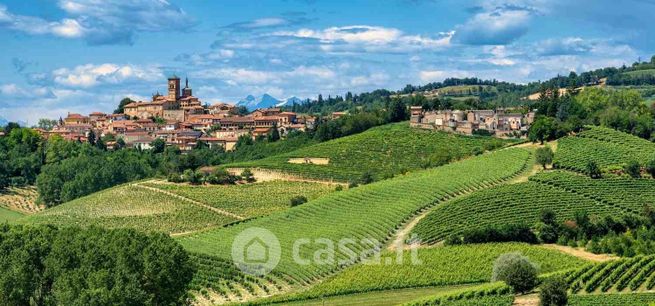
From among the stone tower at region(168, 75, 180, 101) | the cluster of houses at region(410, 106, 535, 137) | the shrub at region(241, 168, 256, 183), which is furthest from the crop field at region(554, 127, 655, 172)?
the stone tower at region(168, 75, 180, 101)

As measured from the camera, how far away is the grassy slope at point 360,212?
53219 millimetres

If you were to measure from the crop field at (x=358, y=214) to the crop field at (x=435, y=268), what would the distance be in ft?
7.19

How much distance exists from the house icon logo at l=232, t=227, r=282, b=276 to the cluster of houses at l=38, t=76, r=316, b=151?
53.8 m

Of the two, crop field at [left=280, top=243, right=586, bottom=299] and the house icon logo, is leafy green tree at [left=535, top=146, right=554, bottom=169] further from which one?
the house icon logo

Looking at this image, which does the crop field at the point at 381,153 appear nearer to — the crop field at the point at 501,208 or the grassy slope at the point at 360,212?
the grassy slope at the point at 360,212

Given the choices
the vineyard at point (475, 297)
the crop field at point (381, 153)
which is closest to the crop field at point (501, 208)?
the vineyard at point (475, 297)

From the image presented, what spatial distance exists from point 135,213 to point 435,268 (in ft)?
102

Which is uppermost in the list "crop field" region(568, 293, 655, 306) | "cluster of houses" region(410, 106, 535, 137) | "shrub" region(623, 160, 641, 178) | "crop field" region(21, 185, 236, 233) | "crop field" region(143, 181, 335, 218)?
"cluster of houses" region(410, 106, 535, 137)

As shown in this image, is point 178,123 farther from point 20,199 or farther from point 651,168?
point 651,168

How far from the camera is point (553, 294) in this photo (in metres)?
35.9

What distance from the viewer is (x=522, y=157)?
234 feet

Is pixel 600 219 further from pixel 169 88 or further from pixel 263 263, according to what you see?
pixel 169 88

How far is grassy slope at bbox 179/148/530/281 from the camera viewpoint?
5322cm

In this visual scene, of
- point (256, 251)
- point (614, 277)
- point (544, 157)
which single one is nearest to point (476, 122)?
point (544, 157)
